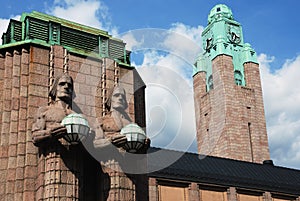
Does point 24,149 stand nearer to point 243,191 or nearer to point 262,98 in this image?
point 243,191

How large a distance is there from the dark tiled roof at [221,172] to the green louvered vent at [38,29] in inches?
664

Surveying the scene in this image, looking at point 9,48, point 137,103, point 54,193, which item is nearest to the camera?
point 54,193

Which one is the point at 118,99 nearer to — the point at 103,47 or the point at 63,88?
the point at 63,88

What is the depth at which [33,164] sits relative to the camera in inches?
569

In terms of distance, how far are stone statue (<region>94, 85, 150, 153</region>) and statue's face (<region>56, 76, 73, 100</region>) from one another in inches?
55.2

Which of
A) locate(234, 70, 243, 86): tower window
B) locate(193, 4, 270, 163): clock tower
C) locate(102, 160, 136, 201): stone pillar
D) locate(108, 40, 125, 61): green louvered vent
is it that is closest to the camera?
locate(102, 160, 136, 201): stone pillar

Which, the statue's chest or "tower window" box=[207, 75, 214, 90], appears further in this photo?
"tower window" box=[207, 75, 214, 90]

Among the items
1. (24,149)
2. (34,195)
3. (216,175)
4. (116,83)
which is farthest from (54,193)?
(216,175)

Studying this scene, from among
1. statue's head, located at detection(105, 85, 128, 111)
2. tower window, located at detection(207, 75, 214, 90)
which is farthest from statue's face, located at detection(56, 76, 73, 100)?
tower window, located at detection(207, 75, 214, 90)

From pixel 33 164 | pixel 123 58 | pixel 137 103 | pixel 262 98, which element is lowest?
pixel 33 164

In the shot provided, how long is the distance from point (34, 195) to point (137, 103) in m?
5.78

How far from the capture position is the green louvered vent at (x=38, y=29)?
16.5 m

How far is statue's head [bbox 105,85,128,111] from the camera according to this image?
15.8 meters

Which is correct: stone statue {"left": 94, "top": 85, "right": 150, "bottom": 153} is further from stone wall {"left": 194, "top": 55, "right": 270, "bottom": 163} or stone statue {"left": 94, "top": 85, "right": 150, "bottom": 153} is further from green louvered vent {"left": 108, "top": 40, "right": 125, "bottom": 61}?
stone wall {"left": 194, "top": 55, "right": 270, "bottom": 163}
